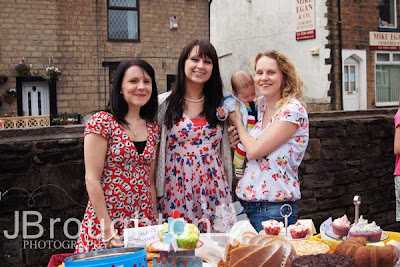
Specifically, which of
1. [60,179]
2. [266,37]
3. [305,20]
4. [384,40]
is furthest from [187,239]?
[266,37]

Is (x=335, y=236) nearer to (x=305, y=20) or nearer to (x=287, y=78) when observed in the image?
(x=287, y=78)

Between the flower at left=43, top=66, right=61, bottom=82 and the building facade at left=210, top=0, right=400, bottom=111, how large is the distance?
23.2ft

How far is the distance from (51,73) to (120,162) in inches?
558

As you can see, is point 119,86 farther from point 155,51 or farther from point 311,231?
point 155,51

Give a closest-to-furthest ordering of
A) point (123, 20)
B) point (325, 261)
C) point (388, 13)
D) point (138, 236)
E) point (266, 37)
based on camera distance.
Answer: point (325, 261) → point (138, 236) → point (388, 13) → point (266, 37) → point (123, 20)

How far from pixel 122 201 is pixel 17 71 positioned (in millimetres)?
14452

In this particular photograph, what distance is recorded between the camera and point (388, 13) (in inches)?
597

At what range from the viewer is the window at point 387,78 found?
15047 mm

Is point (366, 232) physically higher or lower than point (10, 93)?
lower

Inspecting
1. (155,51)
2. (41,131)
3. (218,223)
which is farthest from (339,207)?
(155,51)

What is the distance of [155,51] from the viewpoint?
1734cm

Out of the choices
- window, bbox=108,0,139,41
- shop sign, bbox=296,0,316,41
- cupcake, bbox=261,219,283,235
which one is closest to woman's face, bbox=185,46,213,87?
cupcake, bbox=261,219,283,235

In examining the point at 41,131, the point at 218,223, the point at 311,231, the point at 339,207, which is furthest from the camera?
the point at 339,207

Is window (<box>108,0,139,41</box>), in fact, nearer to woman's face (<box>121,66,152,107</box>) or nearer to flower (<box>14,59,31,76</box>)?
flower (<box>14,59,31,76</box>)
